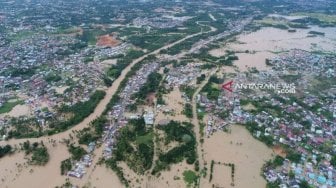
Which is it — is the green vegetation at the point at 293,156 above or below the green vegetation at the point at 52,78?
below

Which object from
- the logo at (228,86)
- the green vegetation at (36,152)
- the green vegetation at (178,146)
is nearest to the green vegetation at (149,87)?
the green vegetation at (178,146)

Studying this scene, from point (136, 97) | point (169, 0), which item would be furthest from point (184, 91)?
point (169, 0)

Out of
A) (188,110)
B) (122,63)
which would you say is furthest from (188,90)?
(122,63)

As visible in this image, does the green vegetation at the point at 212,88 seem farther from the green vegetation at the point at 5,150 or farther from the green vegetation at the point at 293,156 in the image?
the green vegetation at the point at 5,150

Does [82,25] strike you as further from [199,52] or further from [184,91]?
[184,91]

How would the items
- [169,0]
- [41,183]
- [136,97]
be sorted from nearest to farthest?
[41,183] < [136,97] < [169,0]

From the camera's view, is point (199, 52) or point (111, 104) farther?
point (199, 52)
